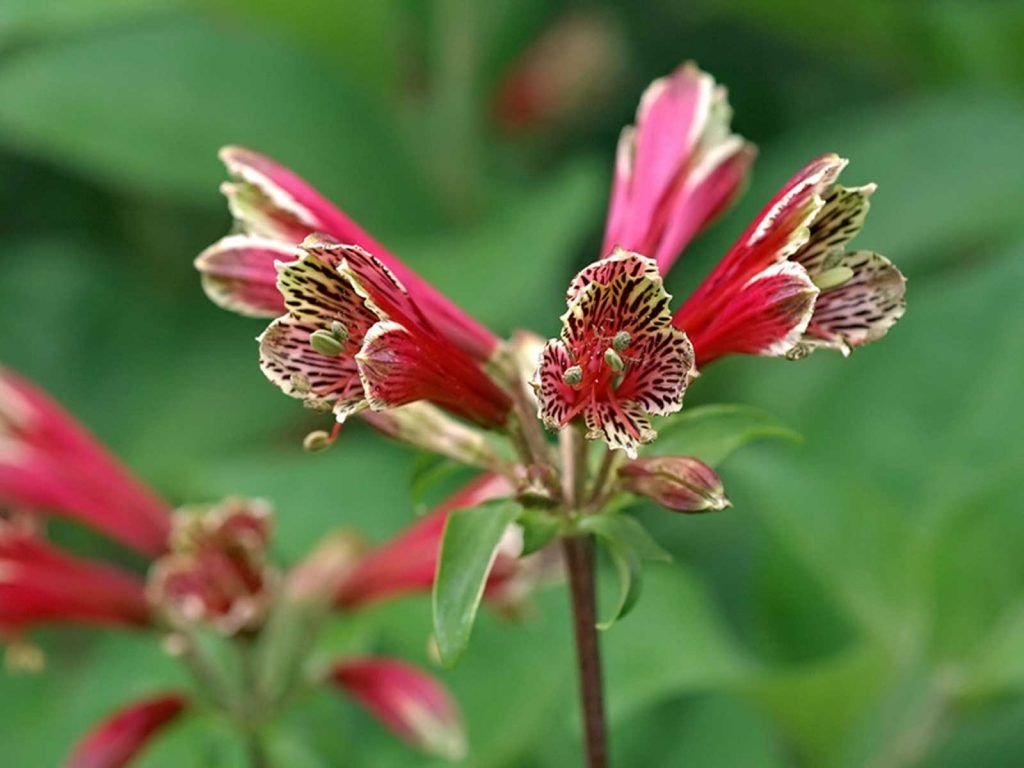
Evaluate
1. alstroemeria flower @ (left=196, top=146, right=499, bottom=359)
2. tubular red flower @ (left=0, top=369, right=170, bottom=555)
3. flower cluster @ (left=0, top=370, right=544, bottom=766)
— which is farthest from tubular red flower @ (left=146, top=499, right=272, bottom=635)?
alstroemeria flower @ (left=196, top=146, right=499, bottom=359)

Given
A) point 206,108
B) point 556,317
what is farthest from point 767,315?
point 206,108

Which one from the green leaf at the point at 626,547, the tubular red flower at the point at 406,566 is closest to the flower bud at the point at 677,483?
the green leaf at the point at 626,547

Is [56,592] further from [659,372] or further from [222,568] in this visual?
[659,372]

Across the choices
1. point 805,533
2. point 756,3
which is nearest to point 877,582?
point 805,533

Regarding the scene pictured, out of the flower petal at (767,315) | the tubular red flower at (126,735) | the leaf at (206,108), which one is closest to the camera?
the flower petal at (767,315)

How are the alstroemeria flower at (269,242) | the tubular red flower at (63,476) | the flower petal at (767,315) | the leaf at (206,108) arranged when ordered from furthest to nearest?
1. the leaf at (206,108)
2. the tubular red flower at (63,476)
3. the alstroemeria flower at (269,242)
4. the flower petal at (767,315)

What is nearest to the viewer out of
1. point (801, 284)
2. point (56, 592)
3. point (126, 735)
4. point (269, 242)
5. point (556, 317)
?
point (801, 284)

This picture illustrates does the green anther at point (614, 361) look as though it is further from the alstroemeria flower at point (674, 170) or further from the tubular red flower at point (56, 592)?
the tubular red flower at point (56, 592)
